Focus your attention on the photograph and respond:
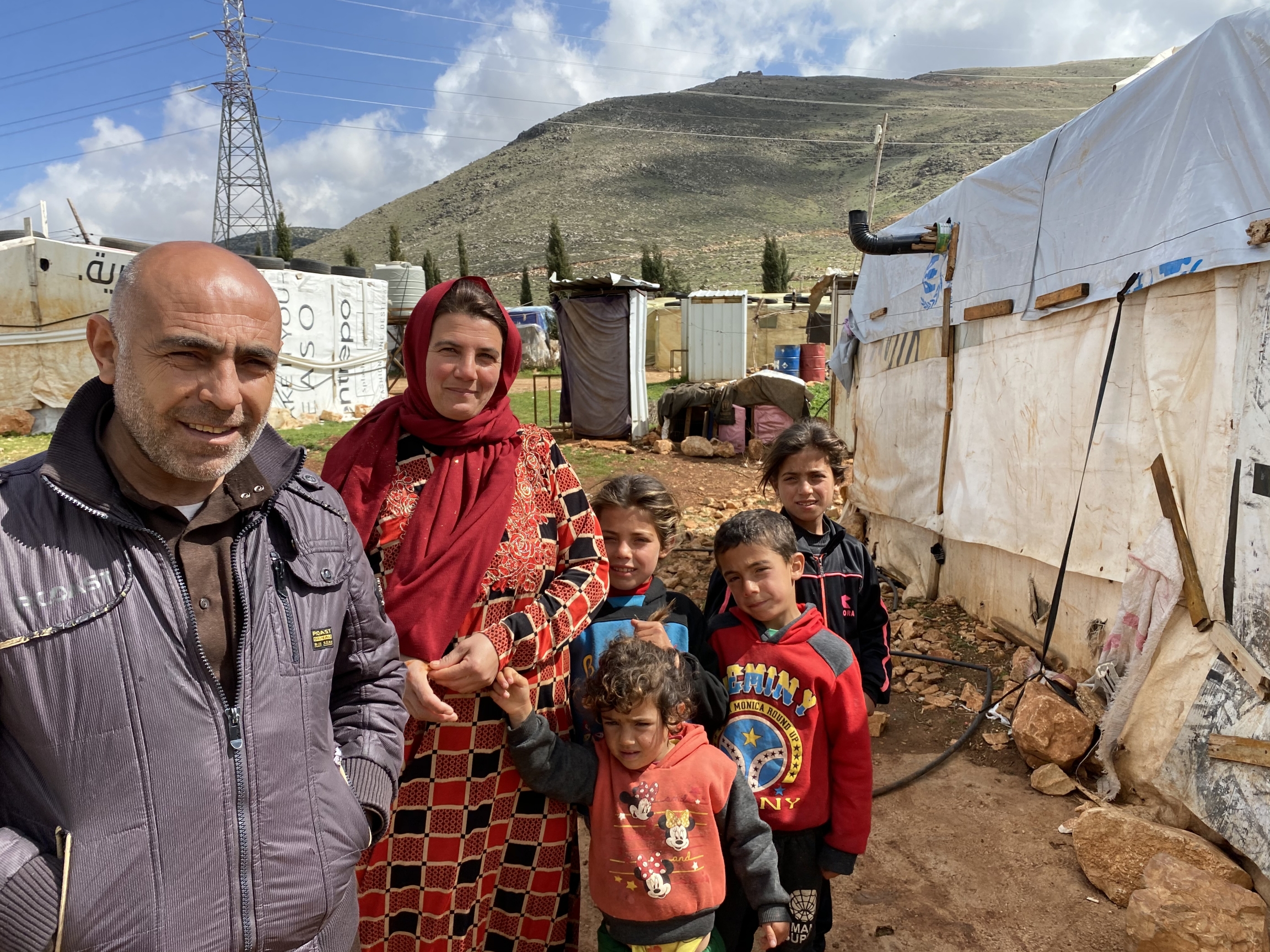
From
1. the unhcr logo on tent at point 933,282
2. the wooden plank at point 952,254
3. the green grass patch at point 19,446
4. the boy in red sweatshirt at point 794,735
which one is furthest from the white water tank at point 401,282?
the boy in red sweatshirt at point 794,735

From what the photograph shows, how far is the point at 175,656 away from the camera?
109cm

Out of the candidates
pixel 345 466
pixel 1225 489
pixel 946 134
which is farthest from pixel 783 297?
pixel 946 134

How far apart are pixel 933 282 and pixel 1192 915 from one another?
4494mm

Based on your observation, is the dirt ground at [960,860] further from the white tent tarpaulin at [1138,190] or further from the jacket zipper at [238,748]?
the white tent tarpaulin at [1138,190]

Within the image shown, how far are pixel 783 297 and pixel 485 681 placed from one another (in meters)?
27.8

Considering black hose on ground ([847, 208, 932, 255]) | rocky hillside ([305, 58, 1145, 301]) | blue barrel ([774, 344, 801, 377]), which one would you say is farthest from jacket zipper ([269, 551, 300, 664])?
rocky hillside ([305, 58, 1145, 301])

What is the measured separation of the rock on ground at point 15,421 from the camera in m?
12.8

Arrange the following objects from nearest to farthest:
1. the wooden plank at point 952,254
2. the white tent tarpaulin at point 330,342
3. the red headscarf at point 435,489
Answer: the red headscarf at point 435,489, the wooden plank at point 952,254, the white tent tarpaulin at point 330,342

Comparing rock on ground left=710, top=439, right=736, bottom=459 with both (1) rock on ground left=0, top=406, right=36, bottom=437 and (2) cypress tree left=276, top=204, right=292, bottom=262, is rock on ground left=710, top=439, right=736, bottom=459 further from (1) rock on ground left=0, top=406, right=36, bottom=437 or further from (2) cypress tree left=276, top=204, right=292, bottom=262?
(2) cypress tree left=276, top=204, right=292, bottom=262

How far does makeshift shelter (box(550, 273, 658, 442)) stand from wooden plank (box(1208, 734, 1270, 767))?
10.5m

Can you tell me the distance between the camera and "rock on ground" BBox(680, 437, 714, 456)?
1189 centimetres

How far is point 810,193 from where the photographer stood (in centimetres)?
7962

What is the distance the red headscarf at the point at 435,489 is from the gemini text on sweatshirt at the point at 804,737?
0.81 metres

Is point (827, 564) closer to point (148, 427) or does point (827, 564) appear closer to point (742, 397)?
point (148, 427)
